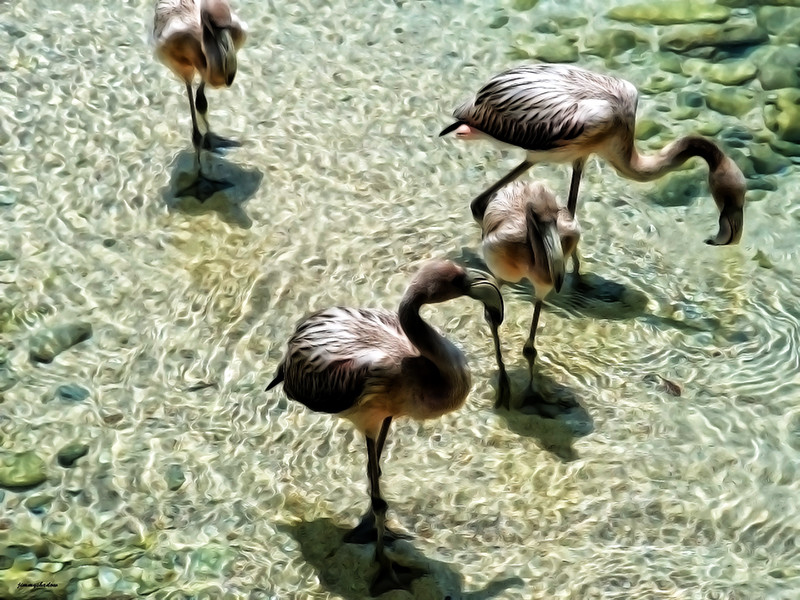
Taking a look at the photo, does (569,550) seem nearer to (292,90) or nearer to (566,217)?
(566,217)

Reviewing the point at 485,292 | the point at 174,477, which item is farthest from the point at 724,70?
the point at 174,477

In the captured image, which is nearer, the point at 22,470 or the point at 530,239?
the point at 22,470

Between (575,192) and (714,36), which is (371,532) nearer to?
(575,192)

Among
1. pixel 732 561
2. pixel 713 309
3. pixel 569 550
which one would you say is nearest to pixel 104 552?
pixel 569 550

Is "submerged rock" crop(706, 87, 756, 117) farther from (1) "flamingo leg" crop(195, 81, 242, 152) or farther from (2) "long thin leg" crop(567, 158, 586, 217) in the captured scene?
(1) "flamingo leg" crop(195, 81, 242, 152)

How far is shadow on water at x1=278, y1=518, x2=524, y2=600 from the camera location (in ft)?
13.5

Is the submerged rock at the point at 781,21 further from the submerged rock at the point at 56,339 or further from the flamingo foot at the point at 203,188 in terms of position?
the submerged rock at the point at 56,339

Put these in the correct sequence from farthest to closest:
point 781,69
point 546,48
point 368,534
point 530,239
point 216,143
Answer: point 546,48 → point 781,69 → point 216,143 → point 530,239 → point 368,534

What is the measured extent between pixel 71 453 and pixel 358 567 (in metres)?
1.35

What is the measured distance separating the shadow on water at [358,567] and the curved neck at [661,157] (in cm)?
223

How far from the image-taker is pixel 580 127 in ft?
16.6

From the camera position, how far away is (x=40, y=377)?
493cm

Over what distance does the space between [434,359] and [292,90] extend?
322cm

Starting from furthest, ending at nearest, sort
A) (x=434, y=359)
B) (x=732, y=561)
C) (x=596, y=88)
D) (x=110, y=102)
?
(x=110, y=102) < (x=596, y=88) < (x=732, y=561) < (x=434, y=359)
